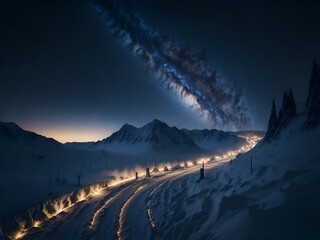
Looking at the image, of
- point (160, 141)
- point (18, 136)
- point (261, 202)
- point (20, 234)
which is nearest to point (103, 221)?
point (20, 234)

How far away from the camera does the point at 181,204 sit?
20719 millimetres

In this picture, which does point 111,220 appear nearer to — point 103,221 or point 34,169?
point 103,221

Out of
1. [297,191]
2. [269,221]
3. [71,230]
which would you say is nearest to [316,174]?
[297,191]

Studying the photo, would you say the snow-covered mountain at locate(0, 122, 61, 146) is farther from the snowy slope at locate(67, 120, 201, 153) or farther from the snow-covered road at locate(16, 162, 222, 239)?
the snow-covered road at locate(16, 162, 222, 239)

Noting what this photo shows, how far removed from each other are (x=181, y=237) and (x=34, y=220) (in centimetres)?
1563

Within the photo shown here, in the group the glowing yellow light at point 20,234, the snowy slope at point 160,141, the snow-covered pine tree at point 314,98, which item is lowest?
the glowing yellow light at point 20,234

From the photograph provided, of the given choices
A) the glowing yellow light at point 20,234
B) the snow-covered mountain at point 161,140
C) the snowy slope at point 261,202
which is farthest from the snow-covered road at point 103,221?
the snow-covered mountain at point 161,140

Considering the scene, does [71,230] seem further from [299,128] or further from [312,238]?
[299,128]

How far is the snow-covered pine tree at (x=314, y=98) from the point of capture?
67.5 feet

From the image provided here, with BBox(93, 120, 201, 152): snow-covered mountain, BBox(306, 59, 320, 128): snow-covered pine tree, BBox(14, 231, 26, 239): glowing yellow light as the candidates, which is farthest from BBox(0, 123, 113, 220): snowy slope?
BBox(93, 120, 201, 152): snow-covered mountain

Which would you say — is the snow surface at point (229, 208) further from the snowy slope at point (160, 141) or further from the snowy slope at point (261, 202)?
the snowy slope at point (160, 141)

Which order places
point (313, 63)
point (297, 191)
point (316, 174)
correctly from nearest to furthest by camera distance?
point (297, 191)
point (316, 174)
point (313, 63)

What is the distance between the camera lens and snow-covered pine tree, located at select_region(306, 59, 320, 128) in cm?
2058

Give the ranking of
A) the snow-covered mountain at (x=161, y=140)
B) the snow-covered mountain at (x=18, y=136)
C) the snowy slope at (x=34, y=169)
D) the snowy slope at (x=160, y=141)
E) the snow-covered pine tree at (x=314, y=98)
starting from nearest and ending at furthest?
the snow-covered pine tree at (x=314, y=98) → the snowy slope at (x=34, y=169) → the snow-covered mountain at (x=18, y=136) → the snowy slope at (x=160, y=141) → the snow-covered mountain at (x=161, y=140)
